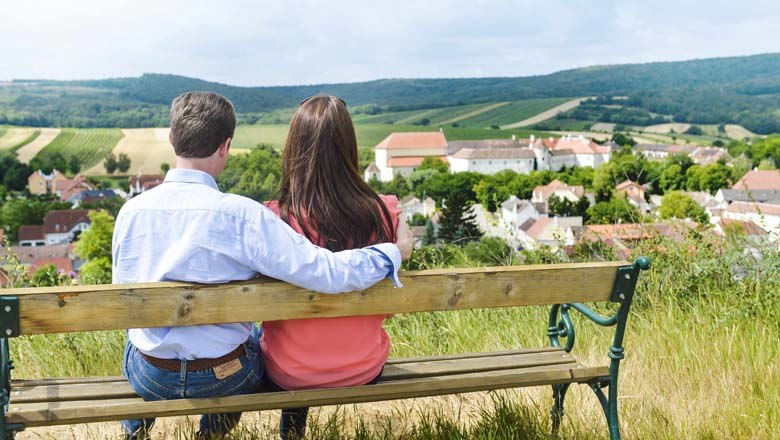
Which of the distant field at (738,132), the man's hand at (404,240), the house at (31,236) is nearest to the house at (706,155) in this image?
the distant field at (738,132)

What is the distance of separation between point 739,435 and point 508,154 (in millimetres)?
110559

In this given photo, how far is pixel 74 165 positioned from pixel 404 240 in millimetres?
115534

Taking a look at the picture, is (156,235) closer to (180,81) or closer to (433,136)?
(433,136)

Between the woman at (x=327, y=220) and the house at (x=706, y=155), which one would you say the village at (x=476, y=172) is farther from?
the woman at (x=327, y=220)

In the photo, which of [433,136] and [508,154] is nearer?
[508,154]

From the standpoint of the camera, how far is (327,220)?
1.84 meters

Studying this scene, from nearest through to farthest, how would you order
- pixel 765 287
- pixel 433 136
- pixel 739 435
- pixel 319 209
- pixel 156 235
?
1. pixel 156 235
2. pixel 319 209
3. pixel 739 435
4. pixel 765 287
5. pixel 433 136

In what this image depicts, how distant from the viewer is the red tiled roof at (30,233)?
72688 millimetres

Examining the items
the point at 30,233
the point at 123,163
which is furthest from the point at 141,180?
the point at 30,233

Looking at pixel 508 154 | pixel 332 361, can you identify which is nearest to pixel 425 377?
pixel 332 361

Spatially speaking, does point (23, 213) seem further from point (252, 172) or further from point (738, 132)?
point (738, 132)

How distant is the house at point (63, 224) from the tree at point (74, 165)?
30.5 metres

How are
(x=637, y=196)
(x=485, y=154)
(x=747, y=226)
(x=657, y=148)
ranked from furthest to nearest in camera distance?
(x=657, y=148) → (x=485, y=154) → (x=747, y=226) → (x=637, y=196)

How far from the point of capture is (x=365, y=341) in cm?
189
